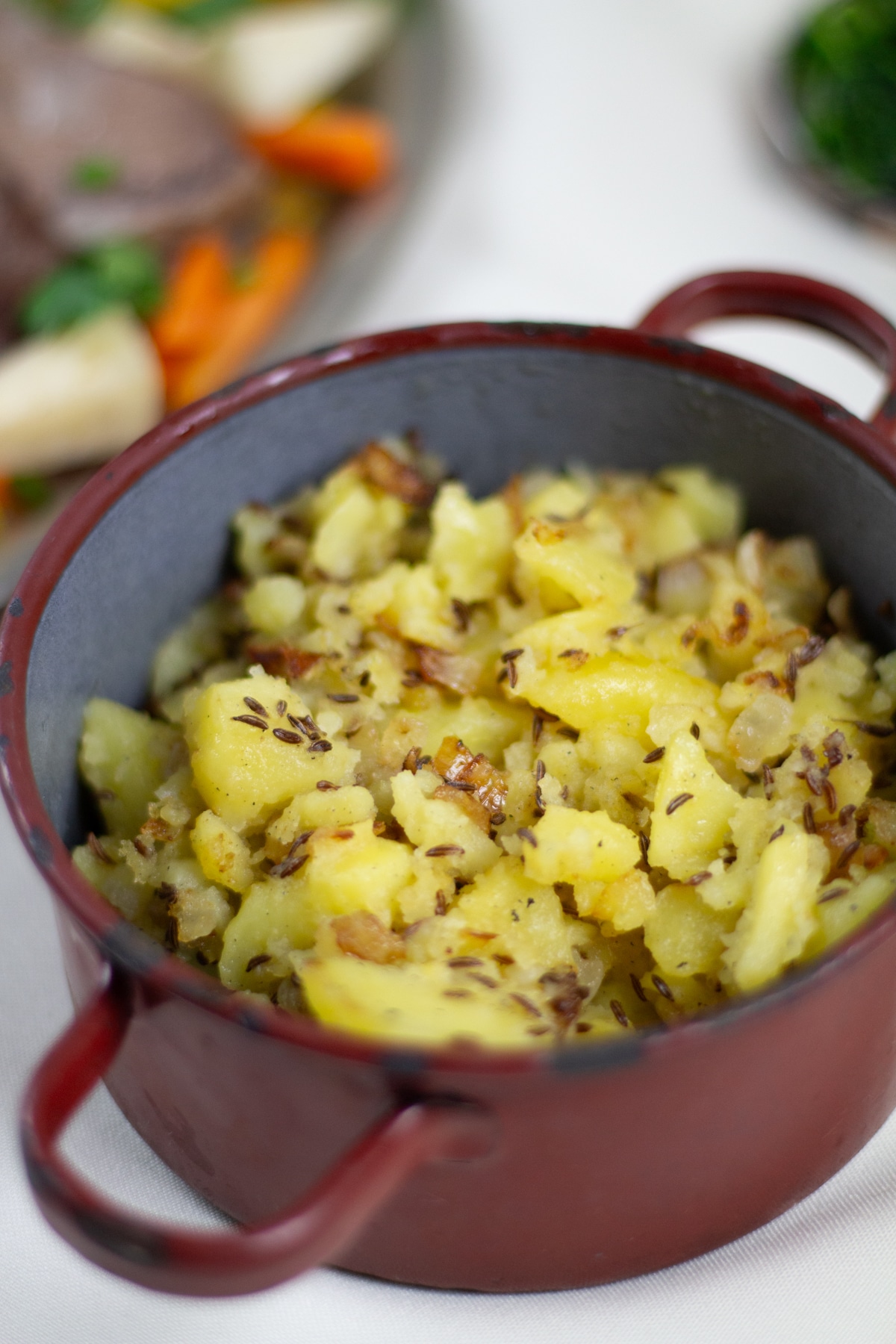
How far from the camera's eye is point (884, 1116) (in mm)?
1320

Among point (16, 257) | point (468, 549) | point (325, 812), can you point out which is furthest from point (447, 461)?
point (16, 257)

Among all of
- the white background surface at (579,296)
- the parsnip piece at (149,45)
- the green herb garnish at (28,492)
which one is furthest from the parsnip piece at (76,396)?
the parsnip piece at (149,45)

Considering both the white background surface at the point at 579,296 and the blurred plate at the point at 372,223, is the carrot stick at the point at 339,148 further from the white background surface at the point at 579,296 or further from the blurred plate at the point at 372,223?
the white background surface at the point at 579,296

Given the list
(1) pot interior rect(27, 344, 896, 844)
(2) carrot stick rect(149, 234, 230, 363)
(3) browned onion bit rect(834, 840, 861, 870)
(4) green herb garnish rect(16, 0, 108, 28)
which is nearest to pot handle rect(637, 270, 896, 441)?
(1) pot interior rect(27, 344, 896, 844)

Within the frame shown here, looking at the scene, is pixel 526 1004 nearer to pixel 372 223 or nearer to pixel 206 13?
pixel 372 223

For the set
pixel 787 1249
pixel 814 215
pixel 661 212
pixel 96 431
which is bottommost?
pixel 96 431

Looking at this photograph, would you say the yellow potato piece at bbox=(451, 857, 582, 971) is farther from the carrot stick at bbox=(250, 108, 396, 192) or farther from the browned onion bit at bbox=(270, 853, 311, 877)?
the carrot stick at bbox=(250, 108, 396, 192)

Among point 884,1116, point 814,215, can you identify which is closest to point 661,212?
point 814,215

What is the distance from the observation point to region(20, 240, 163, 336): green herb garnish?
8.05ft

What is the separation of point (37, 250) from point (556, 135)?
1166mm

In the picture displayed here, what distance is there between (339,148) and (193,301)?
46cm

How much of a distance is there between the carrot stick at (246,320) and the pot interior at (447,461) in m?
0.89

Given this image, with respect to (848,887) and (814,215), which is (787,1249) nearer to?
(848,887)

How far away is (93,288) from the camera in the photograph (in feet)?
8.23
